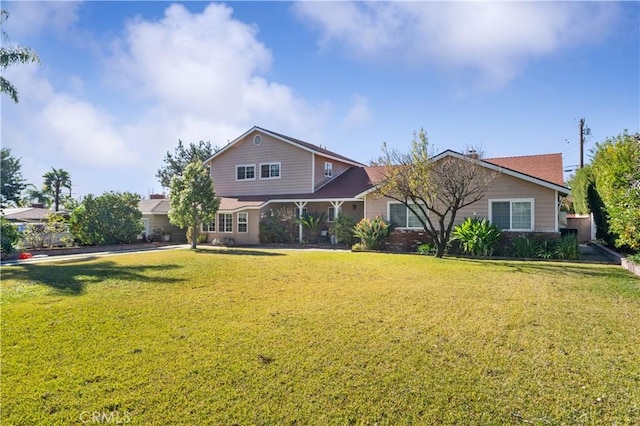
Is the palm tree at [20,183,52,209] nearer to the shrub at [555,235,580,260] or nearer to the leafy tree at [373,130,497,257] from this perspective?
the leafy tree at [373,130,497,257]

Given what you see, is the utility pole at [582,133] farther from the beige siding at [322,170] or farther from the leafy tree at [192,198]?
the leafy tree at [192,198]

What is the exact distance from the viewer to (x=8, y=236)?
52.1 ft

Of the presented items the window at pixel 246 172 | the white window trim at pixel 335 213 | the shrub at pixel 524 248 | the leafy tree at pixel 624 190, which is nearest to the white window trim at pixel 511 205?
the shrub at pixel 524 248

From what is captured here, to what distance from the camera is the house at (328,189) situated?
1628 cm

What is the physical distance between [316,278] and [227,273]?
2.68m

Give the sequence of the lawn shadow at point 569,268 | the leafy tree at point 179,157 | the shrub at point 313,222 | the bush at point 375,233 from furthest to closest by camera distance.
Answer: the leafy tree at point 179,157 < the shrub at point 313,222 < the bush at point 375,233 < the lawn shadow at point 569,268

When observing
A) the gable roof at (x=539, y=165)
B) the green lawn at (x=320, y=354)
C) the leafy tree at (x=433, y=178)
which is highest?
the gable roof at (x=539, y=165)

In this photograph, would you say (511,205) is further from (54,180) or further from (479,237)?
(54,180)

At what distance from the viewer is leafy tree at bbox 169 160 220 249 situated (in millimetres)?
19078

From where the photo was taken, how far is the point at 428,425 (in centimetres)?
325

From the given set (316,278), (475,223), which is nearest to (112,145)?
(316,278)

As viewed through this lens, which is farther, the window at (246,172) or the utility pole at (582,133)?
the utility pole at (582,133)

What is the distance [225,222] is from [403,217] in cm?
1105

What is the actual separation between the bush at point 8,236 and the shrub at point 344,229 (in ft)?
48.7
